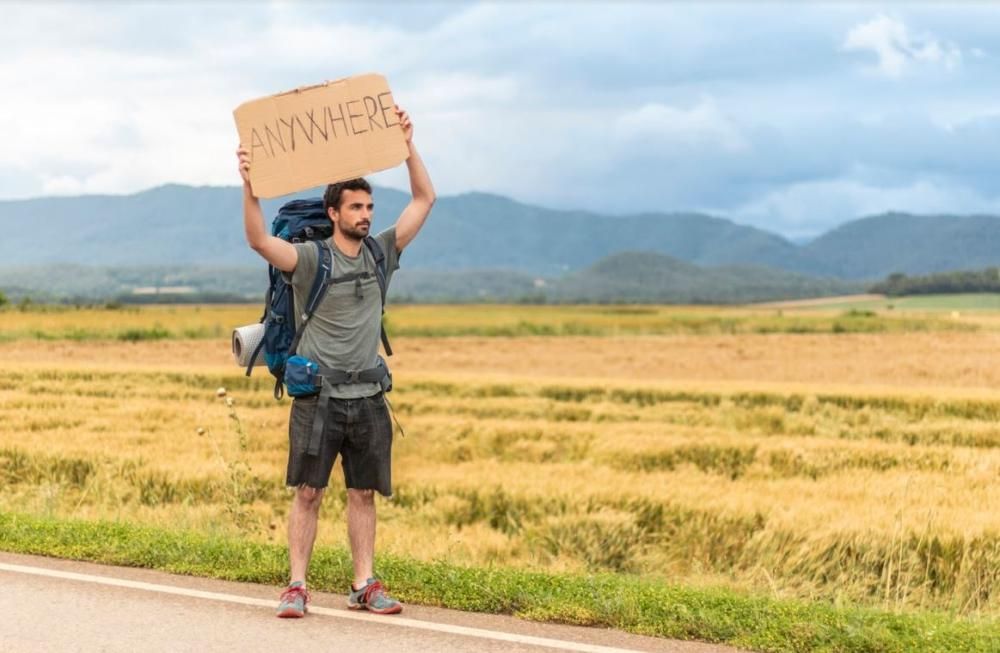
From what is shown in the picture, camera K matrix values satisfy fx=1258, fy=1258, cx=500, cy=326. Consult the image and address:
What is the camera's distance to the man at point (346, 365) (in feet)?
24.0

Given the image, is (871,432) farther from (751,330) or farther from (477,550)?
(751,330)

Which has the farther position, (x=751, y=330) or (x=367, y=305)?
(x=751, y=330)

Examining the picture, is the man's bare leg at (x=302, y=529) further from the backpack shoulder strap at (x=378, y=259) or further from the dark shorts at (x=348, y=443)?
the backpack shoulder strap at (x=378, y=259)

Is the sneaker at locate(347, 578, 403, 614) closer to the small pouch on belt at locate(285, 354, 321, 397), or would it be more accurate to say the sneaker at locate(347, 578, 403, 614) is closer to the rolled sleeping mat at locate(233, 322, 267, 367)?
the small pouch on belt at locate(285, 354, 321, 397)

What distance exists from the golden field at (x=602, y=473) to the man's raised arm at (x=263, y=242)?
3777 mm

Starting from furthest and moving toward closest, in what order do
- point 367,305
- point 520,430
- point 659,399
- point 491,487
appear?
1. point 659,399
2. point 520,430
3. point 491,487
4. point 367,305

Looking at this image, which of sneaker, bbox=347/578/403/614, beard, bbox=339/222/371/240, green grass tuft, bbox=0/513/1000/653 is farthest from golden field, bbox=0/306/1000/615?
beard, bbox=339/222/371/240

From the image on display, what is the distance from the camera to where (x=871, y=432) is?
80.9ft

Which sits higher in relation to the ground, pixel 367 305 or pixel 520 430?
pixel 367 305

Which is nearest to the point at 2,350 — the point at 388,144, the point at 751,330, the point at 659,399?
the point at 659,399

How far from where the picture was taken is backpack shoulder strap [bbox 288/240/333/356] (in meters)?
7.29

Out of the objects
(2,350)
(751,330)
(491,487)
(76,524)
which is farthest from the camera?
(751,330)

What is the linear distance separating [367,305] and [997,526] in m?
7.41

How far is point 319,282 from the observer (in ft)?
23.9
